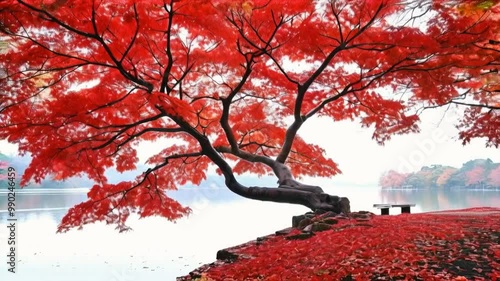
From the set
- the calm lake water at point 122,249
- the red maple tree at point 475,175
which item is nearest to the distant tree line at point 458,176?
the red maple tree at point 475,175

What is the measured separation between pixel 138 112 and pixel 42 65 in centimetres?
234

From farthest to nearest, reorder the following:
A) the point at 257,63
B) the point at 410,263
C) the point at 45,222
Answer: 1. the point at 45,222
2. the point at 257,63
3. the point at 410,263

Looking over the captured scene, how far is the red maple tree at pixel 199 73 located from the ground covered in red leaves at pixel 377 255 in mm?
2342

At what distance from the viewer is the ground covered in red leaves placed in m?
4.78

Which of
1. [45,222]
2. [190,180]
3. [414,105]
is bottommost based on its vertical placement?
[45,222]

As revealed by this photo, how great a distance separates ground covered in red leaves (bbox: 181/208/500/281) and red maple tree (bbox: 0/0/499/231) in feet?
7.68

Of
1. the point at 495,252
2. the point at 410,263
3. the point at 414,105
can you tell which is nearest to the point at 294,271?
the point at 410,263

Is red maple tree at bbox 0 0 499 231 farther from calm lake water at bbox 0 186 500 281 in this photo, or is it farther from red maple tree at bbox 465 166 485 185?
red maple tree at bbox 465 166 485 185

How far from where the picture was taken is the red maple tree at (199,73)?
7.55 metres

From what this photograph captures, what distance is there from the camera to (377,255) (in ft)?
17.8

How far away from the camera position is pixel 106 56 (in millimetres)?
7855

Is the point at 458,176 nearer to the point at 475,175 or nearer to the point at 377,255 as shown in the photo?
the point at 475,175

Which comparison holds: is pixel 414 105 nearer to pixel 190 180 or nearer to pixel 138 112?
pixel 190 180

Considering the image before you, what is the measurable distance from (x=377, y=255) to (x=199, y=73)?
6.41 meters
